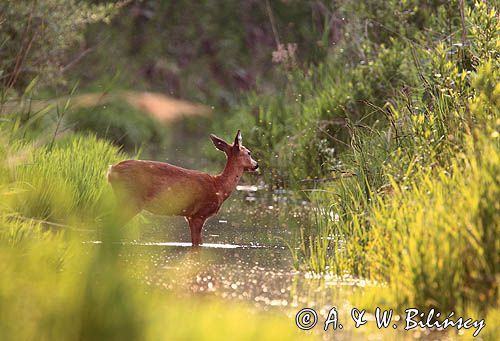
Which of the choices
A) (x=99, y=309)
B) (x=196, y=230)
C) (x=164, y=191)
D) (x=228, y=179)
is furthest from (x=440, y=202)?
(x=228, y=179)

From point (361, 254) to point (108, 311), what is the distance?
3708 millimetres

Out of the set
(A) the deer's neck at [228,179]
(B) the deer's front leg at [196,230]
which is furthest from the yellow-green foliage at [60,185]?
(A) the deer's neck at [228,179]

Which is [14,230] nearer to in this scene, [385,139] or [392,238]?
[392,238]

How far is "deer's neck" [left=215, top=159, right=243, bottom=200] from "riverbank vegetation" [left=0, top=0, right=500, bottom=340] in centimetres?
83

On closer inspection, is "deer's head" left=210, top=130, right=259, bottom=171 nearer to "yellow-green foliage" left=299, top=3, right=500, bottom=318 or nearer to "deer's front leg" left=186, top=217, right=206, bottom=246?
"deer's front leg" left=186, top=217, right=206, bottom=246

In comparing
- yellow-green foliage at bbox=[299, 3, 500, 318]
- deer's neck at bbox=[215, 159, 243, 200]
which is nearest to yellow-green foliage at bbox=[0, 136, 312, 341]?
yellow-green foliage at bbox=[299, 3, 500, 318]

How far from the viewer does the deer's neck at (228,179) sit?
1145cm

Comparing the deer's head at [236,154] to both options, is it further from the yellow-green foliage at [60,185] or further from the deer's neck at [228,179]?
the yellow-green foliage at [60,185]

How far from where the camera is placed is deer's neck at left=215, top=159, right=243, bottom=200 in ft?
37.6

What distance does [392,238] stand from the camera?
7984 mm

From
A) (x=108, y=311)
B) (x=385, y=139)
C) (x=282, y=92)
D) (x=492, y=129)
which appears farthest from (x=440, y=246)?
(x=282, y=92)

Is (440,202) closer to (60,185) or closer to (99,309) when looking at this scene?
(99,309)

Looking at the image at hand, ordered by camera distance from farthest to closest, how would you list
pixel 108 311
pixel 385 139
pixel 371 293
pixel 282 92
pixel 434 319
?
1. pixel 282 92
2. pixel 385 139
3. pixel 371 293
4. pixel 434 319
5. pixel 108 311

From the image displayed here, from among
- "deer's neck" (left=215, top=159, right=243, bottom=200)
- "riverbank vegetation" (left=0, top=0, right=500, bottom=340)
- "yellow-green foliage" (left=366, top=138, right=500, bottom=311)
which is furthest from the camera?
"deer's neck" (left=215, top=159, right=243, bottom=200)
